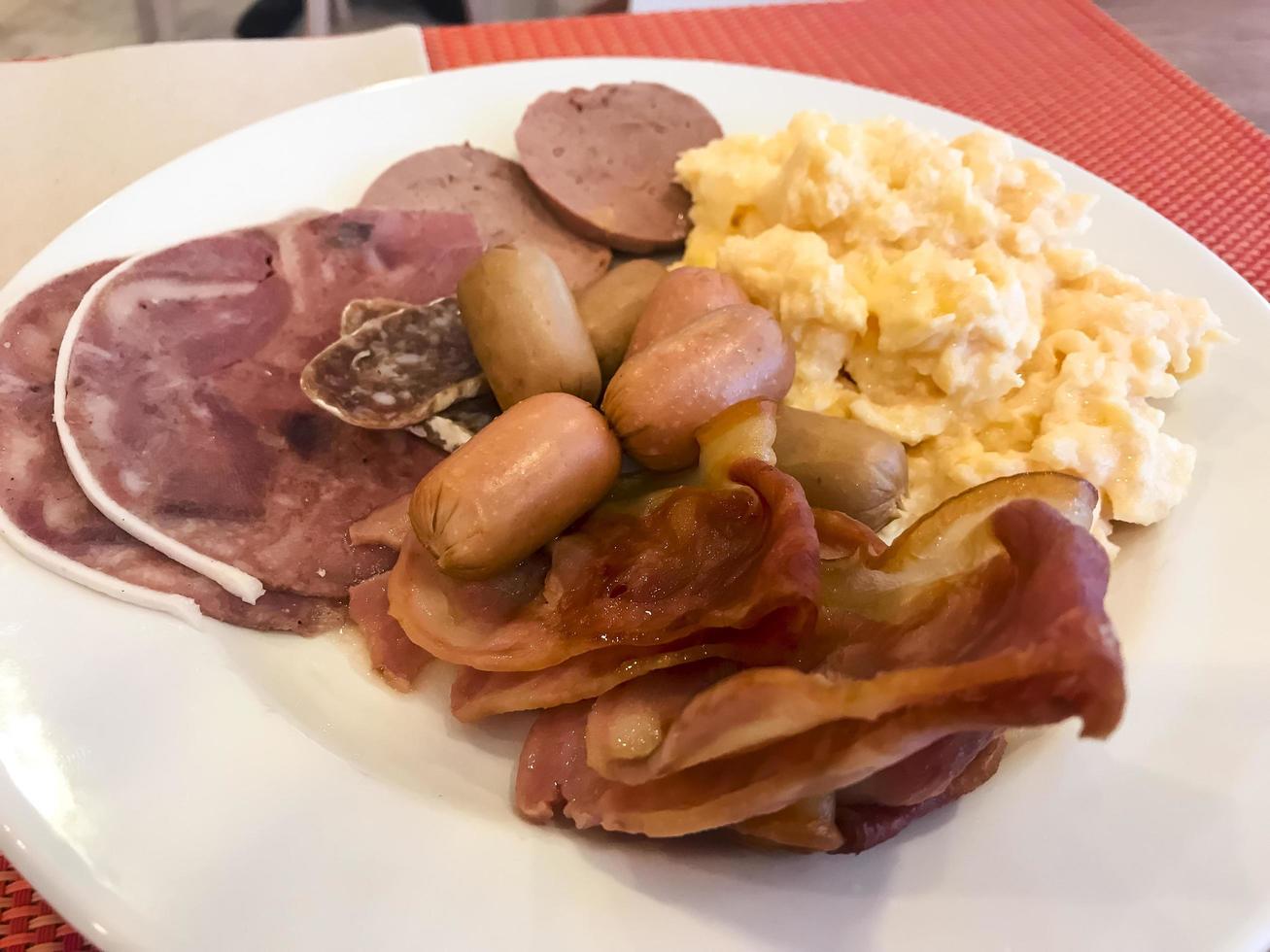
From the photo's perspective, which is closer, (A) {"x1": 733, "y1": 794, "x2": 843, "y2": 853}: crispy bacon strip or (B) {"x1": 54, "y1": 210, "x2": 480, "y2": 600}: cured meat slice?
(A) {"x1": 733, "y1": 794, "x2": 843, "y2": 853}: crispy bacon strip

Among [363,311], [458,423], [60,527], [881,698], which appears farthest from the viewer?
[363,311]

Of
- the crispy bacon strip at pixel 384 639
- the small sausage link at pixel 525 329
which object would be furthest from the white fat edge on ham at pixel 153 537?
the small sausage link at pixel 525 329

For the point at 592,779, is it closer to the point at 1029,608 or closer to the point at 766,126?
the point at 1029,608

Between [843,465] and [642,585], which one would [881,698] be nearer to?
[642,585]

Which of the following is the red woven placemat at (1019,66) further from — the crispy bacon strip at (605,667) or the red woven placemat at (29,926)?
the red woven placemat at (29,926)

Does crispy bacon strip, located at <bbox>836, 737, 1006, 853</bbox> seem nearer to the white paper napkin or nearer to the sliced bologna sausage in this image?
the sliced bologna sausage

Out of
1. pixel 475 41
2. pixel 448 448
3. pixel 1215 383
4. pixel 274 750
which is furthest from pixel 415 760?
pixel 475 41

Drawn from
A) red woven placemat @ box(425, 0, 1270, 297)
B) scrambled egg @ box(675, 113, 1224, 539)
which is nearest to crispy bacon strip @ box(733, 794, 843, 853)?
scrambled egg @ box(675, 113, 1224, 539)

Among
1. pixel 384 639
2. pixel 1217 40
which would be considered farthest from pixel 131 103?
pixel 1217 40
